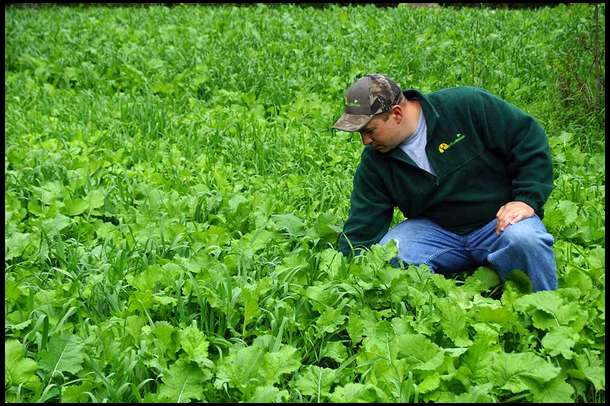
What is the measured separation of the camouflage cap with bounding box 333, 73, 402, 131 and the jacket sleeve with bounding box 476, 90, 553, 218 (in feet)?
1.42

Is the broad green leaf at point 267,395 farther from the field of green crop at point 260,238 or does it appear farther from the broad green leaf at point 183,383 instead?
the broad green leaf at point 183,383

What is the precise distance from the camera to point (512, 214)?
129 inches

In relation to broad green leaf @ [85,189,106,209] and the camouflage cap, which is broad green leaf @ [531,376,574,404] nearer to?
the camouflage cap

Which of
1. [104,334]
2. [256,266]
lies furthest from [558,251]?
[104,334]

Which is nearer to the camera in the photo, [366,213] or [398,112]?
[398,112]

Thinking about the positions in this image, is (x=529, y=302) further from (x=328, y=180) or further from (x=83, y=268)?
(x=328, y=180)

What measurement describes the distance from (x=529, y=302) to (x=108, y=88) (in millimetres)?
5807

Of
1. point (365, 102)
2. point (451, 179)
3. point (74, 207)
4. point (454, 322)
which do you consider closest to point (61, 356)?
point (454, 322)

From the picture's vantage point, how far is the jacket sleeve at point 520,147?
333cm

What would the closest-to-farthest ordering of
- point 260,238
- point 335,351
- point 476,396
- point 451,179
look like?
point 476,396 → point 335,351 → point 451,179 → point 260,238

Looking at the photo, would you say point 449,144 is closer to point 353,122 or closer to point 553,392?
point 353,122

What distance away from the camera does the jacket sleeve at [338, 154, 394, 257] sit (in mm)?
3576

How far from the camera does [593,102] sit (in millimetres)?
5859

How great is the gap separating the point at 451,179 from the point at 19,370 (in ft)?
6.12
